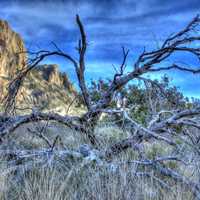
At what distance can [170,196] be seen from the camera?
4.37 meters

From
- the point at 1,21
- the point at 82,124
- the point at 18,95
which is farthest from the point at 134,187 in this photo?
the point at 1,21

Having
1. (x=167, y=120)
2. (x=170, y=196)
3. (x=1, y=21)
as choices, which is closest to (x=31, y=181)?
A: (x=170, y=196)

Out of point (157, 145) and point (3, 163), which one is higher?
point (157, 145)

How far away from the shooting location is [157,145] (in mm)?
8086

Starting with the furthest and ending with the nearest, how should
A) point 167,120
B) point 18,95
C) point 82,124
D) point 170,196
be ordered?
point 18,95, point 82,124, point 167,120, point 170,196

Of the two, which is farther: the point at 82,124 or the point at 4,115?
the point at 4,115

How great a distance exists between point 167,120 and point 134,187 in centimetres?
178

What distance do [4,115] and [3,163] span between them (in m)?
2.30

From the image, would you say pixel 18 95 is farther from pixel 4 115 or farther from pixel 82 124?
pixel 82 124

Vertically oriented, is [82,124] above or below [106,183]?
above

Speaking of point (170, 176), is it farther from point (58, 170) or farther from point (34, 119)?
point (34, 119)

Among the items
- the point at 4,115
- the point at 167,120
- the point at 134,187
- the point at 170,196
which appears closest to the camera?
the point at 170,196

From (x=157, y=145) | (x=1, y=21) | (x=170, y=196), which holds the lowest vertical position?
(x=170, y=196)

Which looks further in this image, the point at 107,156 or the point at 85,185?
the point at 107,156
